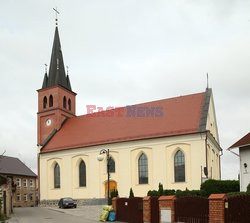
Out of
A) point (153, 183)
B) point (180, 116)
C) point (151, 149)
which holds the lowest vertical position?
point (153, 183)

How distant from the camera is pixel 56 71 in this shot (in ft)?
169

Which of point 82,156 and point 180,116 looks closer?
point 180,116

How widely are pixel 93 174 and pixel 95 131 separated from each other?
490 centimetres

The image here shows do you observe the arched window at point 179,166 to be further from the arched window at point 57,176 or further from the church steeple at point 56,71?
the church steeple at point 56,71

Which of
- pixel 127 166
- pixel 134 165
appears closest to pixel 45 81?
pixel 127 166

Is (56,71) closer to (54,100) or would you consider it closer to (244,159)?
(54,100)

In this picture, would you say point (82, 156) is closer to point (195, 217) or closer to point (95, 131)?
point (95, 131)

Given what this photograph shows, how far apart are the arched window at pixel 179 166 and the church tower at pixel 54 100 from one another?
17678mm

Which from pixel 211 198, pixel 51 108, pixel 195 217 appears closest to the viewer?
pixel 211 198

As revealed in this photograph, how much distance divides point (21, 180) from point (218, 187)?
127 feet

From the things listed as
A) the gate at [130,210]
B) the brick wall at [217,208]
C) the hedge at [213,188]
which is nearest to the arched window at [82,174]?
the hedge at [213,188]

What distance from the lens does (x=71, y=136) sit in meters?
46.0

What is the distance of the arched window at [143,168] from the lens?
38.9 meters

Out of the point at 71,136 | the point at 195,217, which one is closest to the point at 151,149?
the point at 71,136
